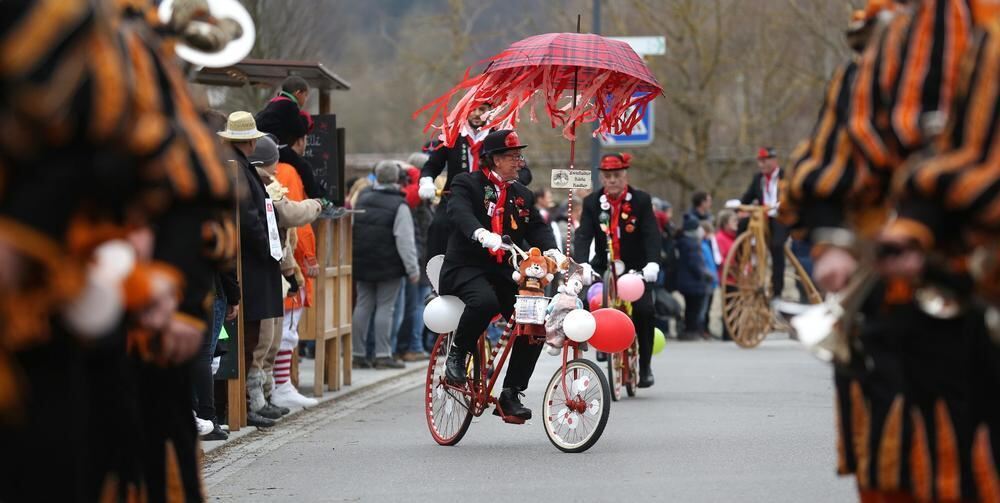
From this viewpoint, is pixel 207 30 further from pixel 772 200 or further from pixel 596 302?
pixel 772 200

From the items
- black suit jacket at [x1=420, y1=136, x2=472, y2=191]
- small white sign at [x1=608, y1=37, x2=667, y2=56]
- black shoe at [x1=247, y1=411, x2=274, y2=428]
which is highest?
Result: small white sign at [x1=608, y1=37, x2=667, y2=56]

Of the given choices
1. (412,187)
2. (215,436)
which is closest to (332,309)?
(215,436)

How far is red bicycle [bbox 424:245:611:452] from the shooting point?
946 cm

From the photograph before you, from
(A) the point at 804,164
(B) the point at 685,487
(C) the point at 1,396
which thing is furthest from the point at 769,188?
(C) the point at 1,396

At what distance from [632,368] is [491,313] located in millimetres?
3457

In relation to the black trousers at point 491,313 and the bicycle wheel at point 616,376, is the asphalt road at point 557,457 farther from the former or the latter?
the black trousers at point 491,313

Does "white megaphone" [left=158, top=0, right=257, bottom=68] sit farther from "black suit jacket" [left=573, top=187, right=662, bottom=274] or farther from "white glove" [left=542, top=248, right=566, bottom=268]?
"black suit jacket" [left=573, top=187, right=662, bottom=274]

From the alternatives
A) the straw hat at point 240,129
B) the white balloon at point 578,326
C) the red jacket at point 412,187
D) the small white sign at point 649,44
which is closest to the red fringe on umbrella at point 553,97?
the straw hat at point 240,129

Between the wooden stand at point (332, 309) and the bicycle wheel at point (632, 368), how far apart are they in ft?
7.87

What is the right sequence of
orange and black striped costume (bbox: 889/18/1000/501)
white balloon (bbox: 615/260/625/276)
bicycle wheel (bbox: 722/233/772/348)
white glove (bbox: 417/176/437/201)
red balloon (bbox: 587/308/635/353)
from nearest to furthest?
orange and black striped costume (bbox: 889/18/1000/501) → red balloon (bbox: 587/308/635/353) → white balloon (bbox: 615/260/625/276) → white glove (bbox: 417/176/437/201) → bicycle wheel (bbox: 722/233/772/348)

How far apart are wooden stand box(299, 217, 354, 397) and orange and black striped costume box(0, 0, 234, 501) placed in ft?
28.0

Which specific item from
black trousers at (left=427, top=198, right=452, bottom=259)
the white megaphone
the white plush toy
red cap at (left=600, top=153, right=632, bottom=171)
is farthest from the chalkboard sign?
the white megaphone

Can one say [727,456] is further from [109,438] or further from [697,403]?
[109,438]

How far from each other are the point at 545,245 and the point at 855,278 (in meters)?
5.75
